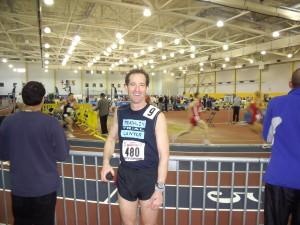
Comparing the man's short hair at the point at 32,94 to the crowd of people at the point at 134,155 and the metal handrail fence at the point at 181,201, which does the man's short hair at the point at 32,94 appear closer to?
the crowd of people at the point at 134,155

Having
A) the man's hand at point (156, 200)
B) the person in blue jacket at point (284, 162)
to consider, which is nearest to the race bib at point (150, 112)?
the man's hand at point (156, 200)


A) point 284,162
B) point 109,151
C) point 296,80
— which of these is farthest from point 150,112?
point 296,80

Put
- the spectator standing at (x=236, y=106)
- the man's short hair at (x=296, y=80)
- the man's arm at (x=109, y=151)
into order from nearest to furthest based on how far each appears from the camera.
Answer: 1. the man's short hair at (x=296, y=80)
2. the man's arm at (x=109, y=151)
3. the spectator standing at (x=236, y=106)

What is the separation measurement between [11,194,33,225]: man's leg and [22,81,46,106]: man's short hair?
946 millimetres

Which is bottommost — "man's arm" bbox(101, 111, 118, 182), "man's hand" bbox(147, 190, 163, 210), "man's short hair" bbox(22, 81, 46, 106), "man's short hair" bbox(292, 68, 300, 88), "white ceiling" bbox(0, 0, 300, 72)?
"man's hand" bbox(147, 190, 163, 210)

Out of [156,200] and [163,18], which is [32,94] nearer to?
[156,200]

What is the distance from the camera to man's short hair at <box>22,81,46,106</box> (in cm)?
213

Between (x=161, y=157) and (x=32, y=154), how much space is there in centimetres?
125

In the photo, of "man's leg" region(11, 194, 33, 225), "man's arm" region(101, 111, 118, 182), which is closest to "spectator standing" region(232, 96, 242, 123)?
→ "man's arm" region(101, 111, 118, 182)

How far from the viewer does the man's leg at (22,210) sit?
85.9 inches

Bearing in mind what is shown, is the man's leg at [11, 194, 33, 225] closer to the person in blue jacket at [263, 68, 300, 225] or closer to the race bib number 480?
the race bib number 480

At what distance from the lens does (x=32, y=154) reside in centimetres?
215

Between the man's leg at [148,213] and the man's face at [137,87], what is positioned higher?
the man's face at [137,87]

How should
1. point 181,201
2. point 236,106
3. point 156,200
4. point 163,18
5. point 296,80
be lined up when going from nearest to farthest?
point 156,200
point 296,80
point 181,201
point 236,106
point 163,18
